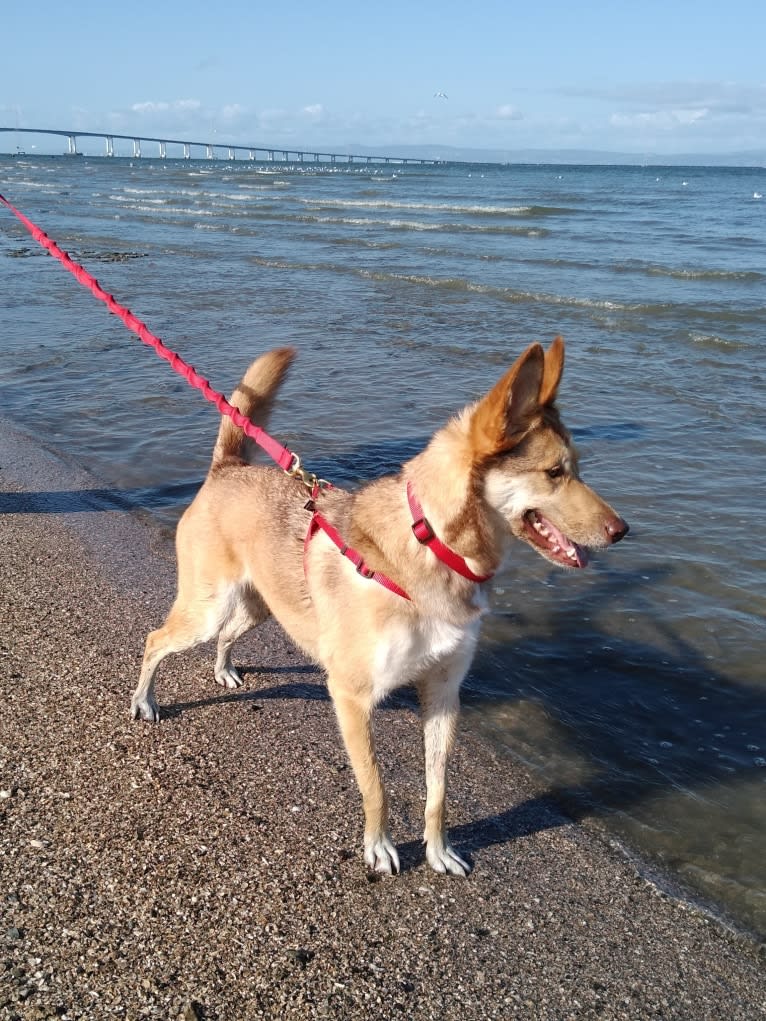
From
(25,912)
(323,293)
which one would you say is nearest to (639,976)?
(25,912)

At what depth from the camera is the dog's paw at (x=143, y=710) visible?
176 inches

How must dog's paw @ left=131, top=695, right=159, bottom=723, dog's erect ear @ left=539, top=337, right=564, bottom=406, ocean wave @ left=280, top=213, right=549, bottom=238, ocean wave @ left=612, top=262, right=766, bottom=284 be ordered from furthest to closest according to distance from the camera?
ocean wave @ left=280, top=213, right=549, bottom=238, ocean wave @ left=612, top=262, right=766, bottom=284, dog's paw @ left=131, top=695, right=159, bottom=723, dog's erect ear @ left=539, top=337, right=564, bottom=406

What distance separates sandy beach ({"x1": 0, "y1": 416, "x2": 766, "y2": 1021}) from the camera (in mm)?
2889

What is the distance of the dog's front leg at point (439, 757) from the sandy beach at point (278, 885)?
9 centimetres

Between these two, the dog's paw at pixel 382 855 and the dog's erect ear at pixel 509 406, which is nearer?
the dog's erect ear at pixel 509 406

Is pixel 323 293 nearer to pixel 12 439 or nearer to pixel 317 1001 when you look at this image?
pixel 12 439

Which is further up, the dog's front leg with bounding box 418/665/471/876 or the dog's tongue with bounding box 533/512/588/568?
the dog's tongue with bounding box 533/512/588/568

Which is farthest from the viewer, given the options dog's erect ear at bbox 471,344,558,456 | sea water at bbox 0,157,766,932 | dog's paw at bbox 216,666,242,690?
dog's paw at bbox 216,666,242,690

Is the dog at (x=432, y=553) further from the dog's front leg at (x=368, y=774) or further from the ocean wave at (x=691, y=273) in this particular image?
the ocean wave at (x=691, y=273)

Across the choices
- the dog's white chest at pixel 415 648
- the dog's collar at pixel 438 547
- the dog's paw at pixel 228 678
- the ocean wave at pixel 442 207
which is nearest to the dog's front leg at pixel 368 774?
the dog's white chest at pixel 415 648

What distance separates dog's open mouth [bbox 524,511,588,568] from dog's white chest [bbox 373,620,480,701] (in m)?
0.41

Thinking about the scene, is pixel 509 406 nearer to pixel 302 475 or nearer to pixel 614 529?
pixel 614 529

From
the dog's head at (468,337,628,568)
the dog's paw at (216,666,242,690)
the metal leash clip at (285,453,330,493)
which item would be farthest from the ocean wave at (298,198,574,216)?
the dog's head at (468,337,628,568)

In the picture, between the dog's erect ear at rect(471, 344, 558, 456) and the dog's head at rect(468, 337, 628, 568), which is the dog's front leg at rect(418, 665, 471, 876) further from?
the dog's erect ear at rect(471, 344, 558, 456)
